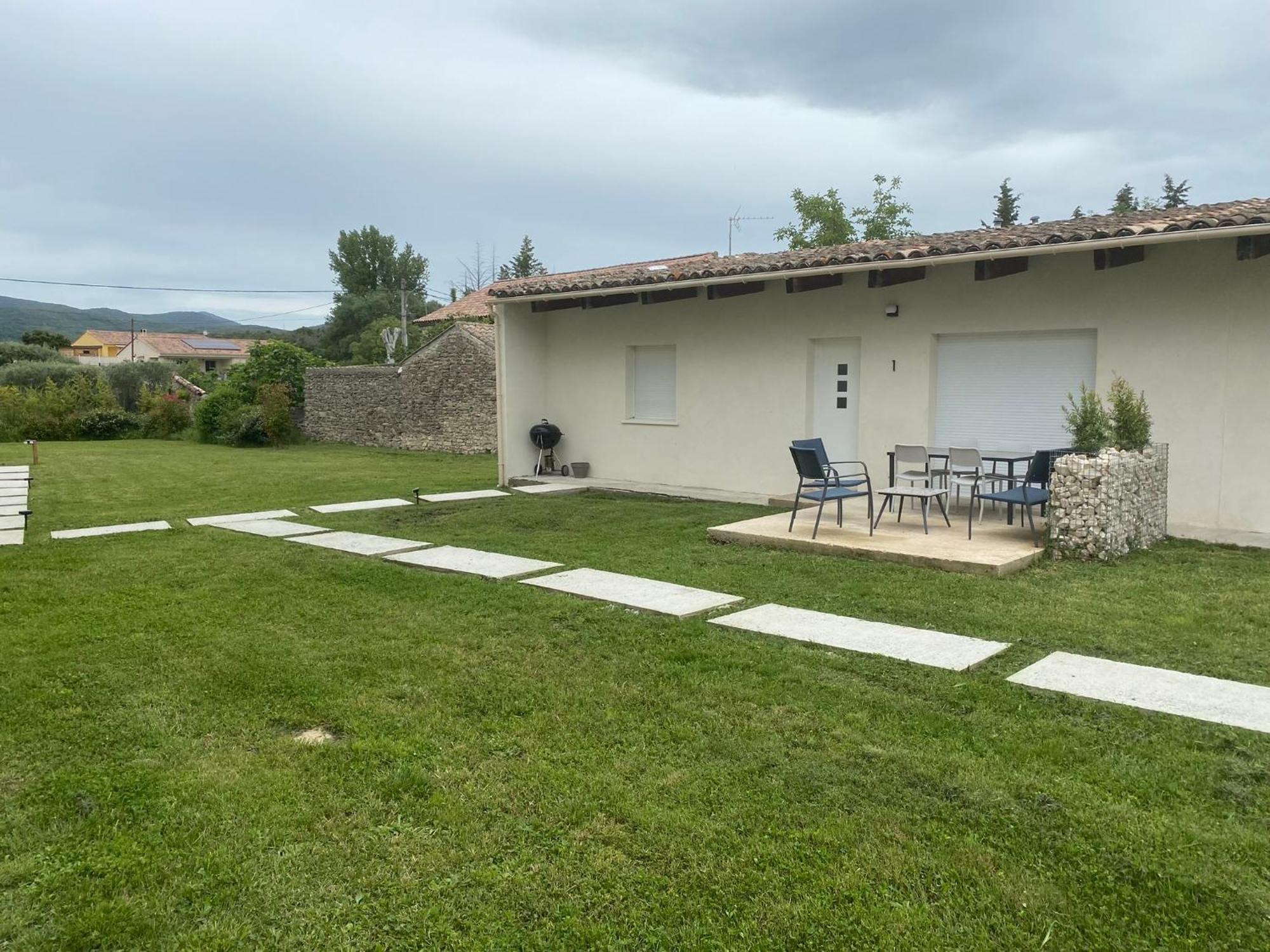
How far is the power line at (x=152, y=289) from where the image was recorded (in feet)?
139

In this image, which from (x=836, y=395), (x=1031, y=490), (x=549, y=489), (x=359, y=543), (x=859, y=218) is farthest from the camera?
(x=859, y=218)

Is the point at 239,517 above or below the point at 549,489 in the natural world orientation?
below

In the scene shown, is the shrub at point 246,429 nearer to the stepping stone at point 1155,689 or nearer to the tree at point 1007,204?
the stepping stone at point 1155,689

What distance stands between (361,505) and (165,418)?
2029cm

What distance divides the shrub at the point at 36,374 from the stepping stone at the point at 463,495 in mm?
27320

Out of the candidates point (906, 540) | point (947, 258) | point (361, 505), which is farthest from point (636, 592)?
point (361, 505)

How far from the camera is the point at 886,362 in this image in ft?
33.0

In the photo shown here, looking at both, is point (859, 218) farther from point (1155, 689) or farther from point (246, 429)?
point (1155, 689)

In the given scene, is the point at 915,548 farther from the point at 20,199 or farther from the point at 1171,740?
the point at 20,199

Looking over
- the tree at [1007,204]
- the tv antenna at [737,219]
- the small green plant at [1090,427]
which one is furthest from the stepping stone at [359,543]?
the tree at [1007,204]

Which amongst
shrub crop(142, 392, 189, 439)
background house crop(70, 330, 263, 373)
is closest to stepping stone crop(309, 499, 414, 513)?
shrub crop(142, 392, 189, 439)

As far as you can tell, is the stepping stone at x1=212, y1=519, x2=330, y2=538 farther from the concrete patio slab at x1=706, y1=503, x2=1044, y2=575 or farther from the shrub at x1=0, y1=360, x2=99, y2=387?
the shrub at x1=0, y1=360, x2=99, y2=387

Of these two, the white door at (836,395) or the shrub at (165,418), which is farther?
the shrub at (165,418)

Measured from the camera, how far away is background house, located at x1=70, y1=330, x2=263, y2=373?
234 feet
